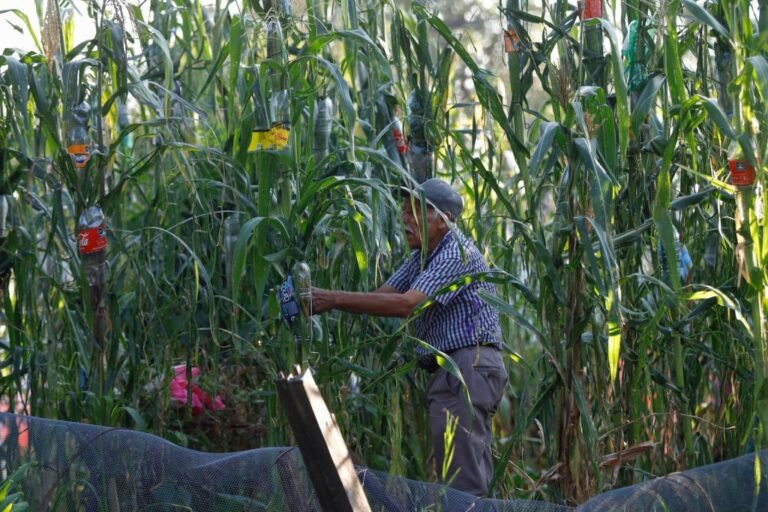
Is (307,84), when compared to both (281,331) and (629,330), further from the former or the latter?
(629,330)

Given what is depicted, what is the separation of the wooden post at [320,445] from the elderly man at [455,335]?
1.09 m

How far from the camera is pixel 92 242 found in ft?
8.79

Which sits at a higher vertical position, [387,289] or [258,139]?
[258,139]

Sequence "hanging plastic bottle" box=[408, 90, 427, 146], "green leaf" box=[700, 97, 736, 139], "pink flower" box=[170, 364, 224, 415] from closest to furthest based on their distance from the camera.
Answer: "green leaf" box=[700, 97, 736, 139]
"hanging plastic bottle" box=[408, 90, 427, 146]
"pink flower" box=[170, 364, 224, 415]

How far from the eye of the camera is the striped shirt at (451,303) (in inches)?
122

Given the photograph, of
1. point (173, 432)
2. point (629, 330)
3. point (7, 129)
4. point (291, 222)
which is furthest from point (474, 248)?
point (7, 129)

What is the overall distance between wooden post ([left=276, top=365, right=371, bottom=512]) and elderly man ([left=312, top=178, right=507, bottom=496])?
1094 millimetres

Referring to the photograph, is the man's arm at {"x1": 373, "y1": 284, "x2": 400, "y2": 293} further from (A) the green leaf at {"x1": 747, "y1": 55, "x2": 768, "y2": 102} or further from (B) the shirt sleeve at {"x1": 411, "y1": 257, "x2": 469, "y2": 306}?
(A) the green leaf at {"x1": 747, "y1": 55, "x2": 768, "y2": 102}

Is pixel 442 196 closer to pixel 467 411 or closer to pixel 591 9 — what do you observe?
pixel 467 411

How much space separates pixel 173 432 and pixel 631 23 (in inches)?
69.6

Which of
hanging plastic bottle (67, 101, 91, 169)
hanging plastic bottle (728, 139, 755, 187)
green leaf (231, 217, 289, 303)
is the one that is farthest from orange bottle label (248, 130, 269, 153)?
hanging plastic bottle (728, 139, 755, 187)

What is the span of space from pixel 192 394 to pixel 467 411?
90cm

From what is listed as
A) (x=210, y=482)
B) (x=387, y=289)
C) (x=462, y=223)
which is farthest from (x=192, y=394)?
(x=210, y=482)

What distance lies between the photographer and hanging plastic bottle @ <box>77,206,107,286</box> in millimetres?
2674
